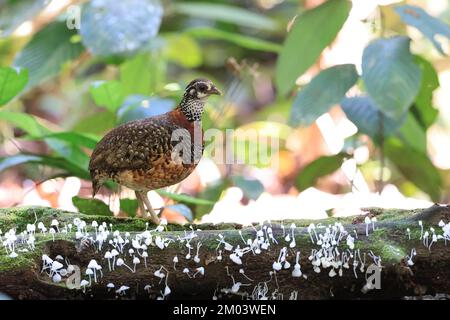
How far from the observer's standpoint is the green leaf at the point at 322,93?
437 cm

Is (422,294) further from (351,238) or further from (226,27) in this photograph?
(226,27)

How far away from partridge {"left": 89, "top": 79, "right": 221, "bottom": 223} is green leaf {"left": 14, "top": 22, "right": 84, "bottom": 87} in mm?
1700

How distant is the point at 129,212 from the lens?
438 cm

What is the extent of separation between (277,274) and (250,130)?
472cm

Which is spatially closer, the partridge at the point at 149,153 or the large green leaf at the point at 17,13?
the partridge at the point at 149,153

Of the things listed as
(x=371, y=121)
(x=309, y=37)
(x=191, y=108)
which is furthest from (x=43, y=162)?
(x=371, y=121)

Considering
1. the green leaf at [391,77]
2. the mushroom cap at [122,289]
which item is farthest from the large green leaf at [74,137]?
the mushroom cap at [122,289]

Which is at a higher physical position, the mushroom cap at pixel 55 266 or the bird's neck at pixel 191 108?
the bird's neck at pixel 191 108

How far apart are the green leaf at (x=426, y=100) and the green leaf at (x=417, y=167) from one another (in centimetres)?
26

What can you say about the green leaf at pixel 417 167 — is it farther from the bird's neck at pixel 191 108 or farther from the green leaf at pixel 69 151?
the green leaf at pixel 69 151

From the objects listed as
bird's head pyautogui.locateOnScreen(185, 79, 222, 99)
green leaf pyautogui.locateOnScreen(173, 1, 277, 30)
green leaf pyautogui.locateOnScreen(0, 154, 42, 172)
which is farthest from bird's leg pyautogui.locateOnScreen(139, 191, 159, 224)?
green leaf pyautogui.locateOnScreen(173, 1, 277, 30)

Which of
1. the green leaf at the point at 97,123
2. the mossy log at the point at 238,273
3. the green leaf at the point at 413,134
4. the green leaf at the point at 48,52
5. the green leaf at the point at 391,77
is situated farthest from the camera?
the green leaf at the point at 97,123

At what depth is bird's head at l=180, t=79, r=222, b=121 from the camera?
150 inches
